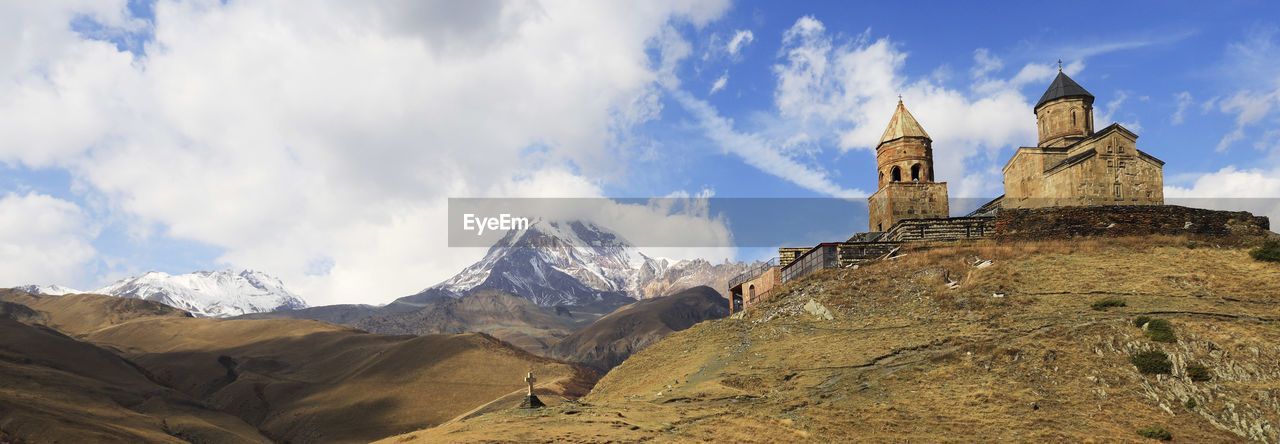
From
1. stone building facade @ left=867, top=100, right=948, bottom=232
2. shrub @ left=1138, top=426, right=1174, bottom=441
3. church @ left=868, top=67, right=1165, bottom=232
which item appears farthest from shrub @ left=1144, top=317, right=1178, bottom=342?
stone building facade @ left=867, top=100, right=948, bottom=232

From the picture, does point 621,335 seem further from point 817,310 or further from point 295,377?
point 817,310

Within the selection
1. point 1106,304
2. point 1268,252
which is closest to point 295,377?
point 1106,304

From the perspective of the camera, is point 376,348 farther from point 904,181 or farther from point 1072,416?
point 1072,416

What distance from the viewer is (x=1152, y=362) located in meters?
22.5

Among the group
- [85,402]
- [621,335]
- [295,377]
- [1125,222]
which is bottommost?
[621,335]

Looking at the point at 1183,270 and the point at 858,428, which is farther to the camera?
the point at 1183,270

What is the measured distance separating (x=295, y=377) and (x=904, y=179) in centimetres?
7749

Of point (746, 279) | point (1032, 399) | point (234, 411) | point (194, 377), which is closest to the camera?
point (1032, 399)

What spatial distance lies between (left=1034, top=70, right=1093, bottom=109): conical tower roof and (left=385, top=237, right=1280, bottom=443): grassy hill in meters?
19.4

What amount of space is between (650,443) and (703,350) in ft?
44.3

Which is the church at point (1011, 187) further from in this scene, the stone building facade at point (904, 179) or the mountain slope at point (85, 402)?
the mountain slope at point (85, 402)

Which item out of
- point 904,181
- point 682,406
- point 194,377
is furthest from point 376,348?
point 682,406

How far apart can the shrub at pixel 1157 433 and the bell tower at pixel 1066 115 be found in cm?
3413

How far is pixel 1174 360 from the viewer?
22.5 metres
